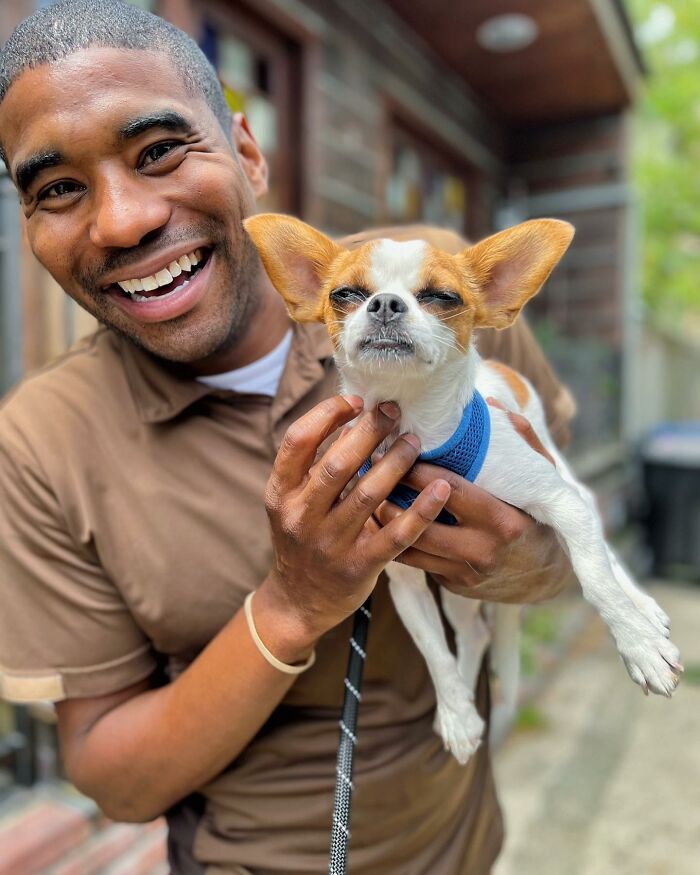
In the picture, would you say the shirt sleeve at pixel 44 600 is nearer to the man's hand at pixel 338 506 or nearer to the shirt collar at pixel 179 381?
the shirt collar at pixel 179 381

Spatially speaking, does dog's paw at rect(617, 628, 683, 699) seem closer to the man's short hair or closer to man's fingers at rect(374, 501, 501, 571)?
man's fingers at rect(374, 501, 501, 571)

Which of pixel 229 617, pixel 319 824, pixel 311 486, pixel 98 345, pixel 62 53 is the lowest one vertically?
pixel 319 824

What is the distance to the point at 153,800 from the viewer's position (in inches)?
57.1

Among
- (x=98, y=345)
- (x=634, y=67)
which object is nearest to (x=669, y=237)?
(x=634, y=67)

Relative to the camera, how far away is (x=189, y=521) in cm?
138

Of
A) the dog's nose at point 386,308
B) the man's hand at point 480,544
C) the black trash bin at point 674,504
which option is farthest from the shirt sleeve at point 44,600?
the black trash bin at point 674,504

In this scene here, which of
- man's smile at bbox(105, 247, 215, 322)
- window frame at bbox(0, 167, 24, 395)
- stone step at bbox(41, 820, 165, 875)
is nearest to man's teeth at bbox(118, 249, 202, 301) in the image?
man's smile at bbox(105, 247, 215, 322)

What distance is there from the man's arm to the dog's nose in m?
0.14

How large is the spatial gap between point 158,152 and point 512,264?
0.63 meters

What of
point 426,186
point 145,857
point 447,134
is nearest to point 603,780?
point 145,857

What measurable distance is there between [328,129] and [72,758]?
12.6 feet

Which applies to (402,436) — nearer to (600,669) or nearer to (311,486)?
(311,486)

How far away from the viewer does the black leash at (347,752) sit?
126 centimetres

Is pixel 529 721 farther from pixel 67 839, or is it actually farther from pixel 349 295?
pixel 349 295
